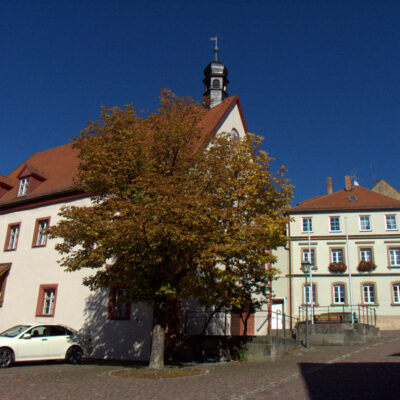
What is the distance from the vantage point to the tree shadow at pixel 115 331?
17.4 m

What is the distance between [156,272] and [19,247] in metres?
12.6

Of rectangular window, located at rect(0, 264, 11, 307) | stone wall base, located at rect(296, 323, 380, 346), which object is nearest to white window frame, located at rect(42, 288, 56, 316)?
rectangular window, located at rect(0, 264, 11, 307)

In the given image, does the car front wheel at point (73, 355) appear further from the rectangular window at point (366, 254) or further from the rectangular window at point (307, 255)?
the rectangular window at point (366, 254)

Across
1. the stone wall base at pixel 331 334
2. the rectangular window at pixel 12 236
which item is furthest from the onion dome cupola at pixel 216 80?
the stone wall base at pixel 331 334

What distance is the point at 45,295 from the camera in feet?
67.1

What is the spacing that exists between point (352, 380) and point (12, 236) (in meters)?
19.4

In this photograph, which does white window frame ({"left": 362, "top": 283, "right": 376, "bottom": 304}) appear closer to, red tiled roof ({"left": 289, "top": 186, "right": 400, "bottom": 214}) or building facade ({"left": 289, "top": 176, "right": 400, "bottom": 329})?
building facade ({"left": 289, "top": 176, "right": 400, "bottom": 329})

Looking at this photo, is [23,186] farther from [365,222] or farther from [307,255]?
[365,222]

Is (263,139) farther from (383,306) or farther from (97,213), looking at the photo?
(383,306)

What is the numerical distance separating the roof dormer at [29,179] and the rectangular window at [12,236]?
1.94 metres

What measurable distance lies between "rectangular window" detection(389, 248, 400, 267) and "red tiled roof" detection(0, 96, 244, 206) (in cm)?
2100

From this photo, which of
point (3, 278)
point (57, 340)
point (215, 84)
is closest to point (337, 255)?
point (215, 84)

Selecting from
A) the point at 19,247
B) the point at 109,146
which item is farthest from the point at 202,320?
the point at 19,247

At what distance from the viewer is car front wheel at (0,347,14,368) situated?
14.0m
